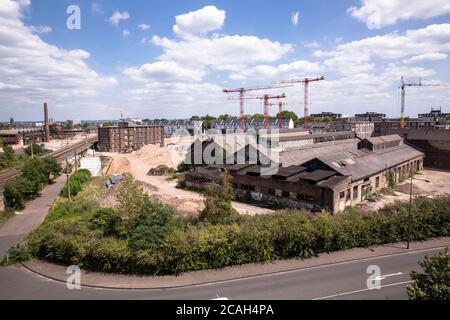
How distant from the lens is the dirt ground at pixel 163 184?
33.3m

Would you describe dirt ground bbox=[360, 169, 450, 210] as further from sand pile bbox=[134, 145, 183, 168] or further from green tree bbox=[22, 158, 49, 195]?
green tree bbox=[22, 158, 49, 195]

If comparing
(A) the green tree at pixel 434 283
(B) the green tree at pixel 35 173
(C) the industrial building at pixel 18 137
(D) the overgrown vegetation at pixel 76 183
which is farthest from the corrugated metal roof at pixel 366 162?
(C) the industrial building at pixel 18 137

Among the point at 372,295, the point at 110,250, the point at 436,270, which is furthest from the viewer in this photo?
the point at 110,250

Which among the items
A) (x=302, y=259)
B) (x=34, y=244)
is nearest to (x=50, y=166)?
(x=34, y=244)

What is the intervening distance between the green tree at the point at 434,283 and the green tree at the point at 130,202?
54.6 feet

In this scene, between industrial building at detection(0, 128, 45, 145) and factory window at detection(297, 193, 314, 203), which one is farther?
industrial building at detection(0, 128, 45, 145)

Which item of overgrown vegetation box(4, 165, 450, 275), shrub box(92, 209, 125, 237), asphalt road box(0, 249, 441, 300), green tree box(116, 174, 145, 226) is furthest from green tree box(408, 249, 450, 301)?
shrub box(92, 209, 125, 237)

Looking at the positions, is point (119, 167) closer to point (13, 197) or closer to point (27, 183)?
point (27, 183)

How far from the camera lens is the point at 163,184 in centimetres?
4662

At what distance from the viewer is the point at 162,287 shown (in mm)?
16797

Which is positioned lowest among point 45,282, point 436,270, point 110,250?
point 45,282

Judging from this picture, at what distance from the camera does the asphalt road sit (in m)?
15.7
